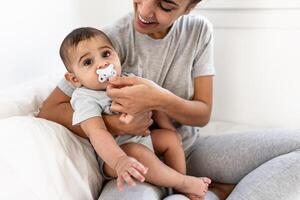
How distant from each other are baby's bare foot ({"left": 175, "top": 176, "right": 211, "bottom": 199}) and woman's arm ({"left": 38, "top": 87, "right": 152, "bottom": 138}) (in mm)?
179

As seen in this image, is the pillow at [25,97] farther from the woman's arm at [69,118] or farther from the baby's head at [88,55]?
the baby's head at [88,55]

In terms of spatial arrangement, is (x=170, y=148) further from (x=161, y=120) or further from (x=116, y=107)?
(x=116, y=107)

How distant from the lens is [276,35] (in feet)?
5.51

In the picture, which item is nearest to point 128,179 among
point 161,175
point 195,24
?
point 161,175

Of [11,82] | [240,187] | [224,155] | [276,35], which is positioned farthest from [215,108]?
[11,82]

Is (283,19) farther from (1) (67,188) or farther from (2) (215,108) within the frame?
(1) (67,188)

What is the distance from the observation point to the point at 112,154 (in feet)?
3.70

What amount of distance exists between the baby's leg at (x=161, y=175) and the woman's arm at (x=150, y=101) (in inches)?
4.2

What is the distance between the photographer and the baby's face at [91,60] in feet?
4.00

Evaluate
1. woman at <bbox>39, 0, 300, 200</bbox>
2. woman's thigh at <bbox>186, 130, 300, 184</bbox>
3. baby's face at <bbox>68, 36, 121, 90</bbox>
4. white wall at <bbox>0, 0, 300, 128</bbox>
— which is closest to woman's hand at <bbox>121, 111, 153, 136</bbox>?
woman at <bbox>39, 0, 300, 200</bbox>

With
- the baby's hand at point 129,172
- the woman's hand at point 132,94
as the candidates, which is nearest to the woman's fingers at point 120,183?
the baby's hand at point 129,172

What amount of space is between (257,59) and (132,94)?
735 millimetres

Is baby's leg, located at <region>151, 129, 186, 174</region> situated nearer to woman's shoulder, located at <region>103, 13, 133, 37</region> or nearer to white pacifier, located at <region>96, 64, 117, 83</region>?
white pacifier, located at <region>96, 64, 117, 83</region>

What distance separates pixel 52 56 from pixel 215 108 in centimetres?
73
